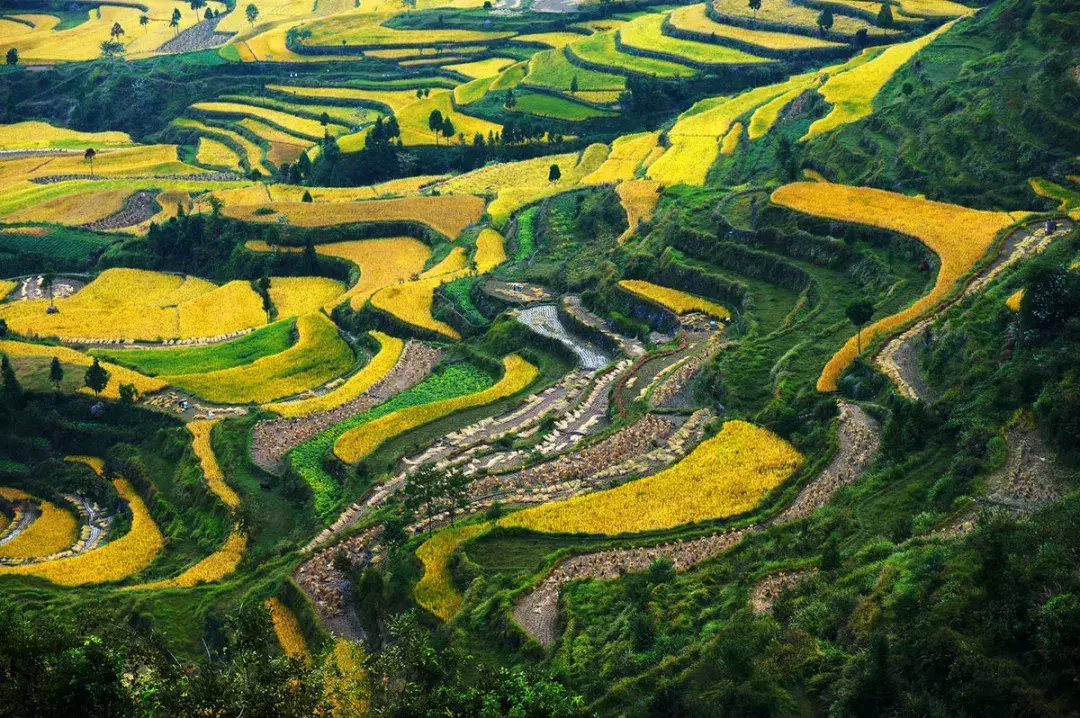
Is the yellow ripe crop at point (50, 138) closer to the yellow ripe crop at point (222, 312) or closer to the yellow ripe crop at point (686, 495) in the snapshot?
the yellow ripe crop at point (222, 312)

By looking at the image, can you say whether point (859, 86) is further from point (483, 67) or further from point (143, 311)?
point (483, 67)

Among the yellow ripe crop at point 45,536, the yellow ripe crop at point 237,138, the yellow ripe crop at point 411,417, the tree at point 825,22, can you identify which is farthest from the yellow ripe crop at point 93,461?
the tree at point 825,22

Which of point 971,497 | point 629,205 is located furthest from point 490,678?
point 629,205

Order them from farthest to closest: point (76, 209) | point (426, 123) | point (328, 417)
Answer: point (426, 123), point (76, 209), point (328, 417)

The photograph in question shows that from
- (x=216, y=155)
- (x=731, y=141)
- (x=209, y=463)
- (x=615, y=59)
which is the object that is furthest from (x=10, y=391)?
(x=615, y=59)

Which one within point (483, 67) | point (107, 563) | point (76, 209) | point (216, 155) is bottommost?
point (216, 155)

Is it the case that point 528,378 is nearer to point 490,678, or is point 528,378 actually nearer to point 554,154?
point 490,678
